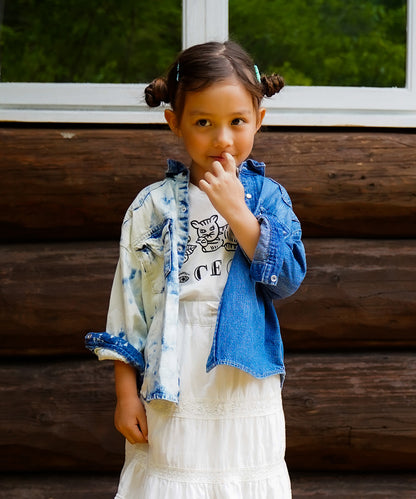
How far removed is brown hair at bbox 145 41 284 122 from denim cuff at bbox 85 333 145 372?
1.92ft

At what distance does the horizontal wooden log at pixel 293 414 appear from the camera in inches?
113

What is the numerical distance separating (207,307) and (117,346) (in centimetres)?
24

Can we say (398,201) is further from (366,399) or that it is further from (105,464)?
(105,464)

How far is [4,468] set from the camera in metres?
2.92

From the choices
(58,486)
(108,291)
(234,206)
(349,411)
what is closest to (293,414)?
(349,411)

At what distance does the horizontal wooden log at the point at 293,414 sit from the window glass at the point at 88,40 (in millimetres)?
1169

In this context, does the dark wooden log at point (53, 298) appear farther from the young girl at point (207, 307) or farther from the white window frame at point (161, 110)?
the young girl at point (207, 307)

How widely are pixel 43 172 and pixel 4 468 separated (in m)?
1.13

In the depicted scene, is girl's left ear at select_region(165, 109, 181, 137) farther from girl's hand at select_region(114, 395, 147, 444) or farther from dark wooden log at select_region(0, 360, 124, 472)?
dark wooden log at select_region(0, 360, 124, 472)

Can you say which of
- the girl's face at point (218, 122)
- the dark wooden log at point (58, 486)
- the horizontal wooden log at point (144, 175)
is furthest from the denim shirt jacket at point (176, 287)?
the dark wooden log at point (58, 486)

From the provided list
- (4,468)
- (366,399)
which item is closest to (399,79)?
(366,399)

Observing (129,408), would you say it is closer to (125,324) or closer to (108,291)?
(125,324)

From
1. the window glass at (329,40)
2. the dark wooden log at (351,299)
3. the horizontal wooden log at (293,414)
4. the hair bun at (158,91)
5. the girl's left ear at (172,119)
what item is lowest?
the horizontal wooden log at (293,414)

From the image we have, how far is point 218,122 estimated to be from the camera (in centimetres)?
188
